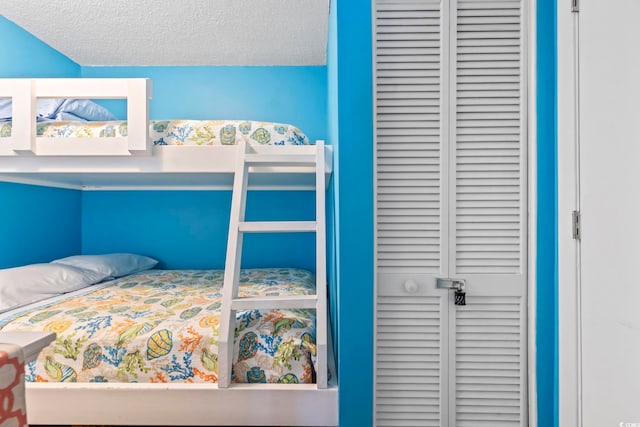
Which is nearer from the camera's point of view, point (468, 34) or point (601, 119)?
point (601, 119)

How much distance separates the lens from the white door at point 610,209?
95 centimetres

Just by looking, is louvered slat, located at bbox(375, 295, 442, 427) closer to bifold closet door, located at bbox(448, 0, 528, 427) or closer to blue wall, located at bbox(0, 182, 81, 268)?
bifold closet door, located at bbox(448, 0, 528, 427)

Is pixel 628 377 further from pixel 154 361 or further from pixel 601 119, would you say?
pixel 154 361

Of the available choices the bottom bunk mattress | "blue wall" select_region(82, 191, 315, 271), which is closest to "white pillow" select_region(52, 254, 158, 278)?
"blue wall" select_region(82, 191, 315, 271)

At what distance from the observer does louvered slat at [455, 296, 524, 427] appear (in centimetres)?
139

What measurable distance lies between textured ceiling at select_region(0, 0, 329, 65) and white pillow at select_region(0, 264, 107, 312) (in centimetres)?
149

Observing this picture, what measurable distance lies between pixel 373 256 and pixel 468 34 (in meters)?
0.90

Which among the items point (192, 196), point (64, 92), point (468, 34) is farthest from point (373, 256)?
point (192, 196)

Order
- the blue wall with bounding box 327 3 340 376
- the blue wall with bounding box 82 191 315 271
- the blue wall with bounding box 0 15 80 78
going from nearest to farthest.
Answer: the blue wall with bounding box 327 3 340 376 → the blue wall with bounding box 0 15 80 78 → the blue wall with bounding box 82 191 315 271

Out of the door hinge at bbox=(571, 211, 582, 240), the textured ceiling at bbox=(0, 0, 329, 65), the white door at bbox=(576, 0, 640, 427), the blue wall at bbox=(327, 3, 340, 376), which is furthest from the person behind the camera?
the textured ceiling at bbox=(0, 0, 329, 65)

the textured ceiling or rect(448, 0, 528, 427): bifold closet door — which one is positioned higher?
the textured ceiling

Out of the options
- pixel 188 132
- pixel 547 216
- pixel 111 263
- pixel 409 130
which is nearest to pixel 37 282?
pixel 111 263

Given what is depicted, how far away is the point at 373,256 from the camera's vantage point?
4.48 feet

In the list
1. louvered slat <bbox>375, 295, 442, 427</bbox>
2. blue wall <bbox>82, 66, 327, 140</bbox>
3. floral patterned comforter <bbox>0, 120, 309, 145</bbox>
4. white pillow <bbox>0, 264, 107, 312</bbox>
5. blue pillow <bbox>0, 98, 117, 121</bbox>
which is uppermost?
blue wall <bbox>82, 66, 327, 140</bbox>
